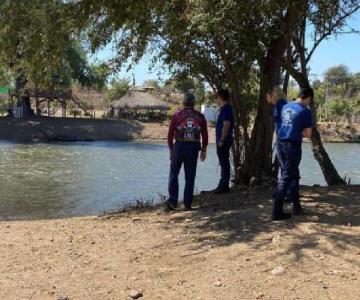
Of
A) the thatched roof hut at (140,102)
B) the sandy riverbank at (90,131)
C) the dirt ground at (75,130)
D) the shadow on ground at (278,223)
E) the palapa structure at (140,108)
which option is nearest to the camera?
the shadow on ground at (278,223)

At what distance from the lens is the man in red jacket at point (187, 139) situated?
29.8ft

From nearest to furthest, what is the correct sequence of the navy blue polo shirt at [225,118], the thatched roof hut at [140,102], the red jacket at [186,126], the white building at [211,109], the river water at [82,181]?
the red jacket at [186,126] < the navy blue polo shirt at [225,118] < the river water at [82,181] < the white building at [211,109] < the thatched roof hut at [140,102]

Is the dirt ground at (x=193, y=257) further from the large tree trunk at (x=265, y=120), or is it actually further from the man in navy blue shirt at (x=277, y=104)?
the large tree trunk at (x=265, y=120)

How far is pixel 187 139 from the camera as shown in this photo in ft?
29.9

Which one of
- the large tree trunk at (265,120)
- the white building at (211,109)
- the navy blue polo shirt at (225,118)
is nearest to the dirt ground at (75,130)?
the white building at (211,109)

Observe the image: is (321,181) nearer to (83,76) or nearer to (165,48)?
(165,48)

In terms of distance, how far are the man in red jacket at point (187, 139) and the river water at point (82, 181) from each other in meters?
4.42

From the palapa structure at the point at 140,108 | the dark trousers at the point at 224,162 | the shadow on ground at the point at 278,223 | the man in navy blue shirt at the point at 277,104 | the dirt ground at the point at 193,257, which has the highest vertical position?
the palapa structure at the point at 140,108

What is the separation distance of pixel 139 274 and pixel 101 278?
1.20ft

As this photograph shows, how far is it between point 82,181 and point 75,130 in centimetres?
3473

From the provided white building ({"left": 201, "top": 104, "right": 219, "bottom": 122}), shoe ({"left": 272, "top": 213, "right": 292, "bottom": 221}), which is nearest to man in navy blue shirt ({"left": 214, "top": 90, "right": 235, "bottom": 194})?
shoe ({"left": 272, "top": 213, "right": 292, "bottom": 221})

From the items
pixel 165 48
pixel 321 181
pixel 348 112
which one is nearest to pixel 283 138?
pixel 165 48

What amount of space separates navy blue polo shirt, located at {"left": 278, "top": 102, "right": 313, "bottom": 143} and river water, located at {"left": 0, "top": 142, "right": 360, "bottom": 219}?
6545mm

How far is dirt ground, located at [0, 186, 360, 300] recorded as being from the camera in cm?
545
